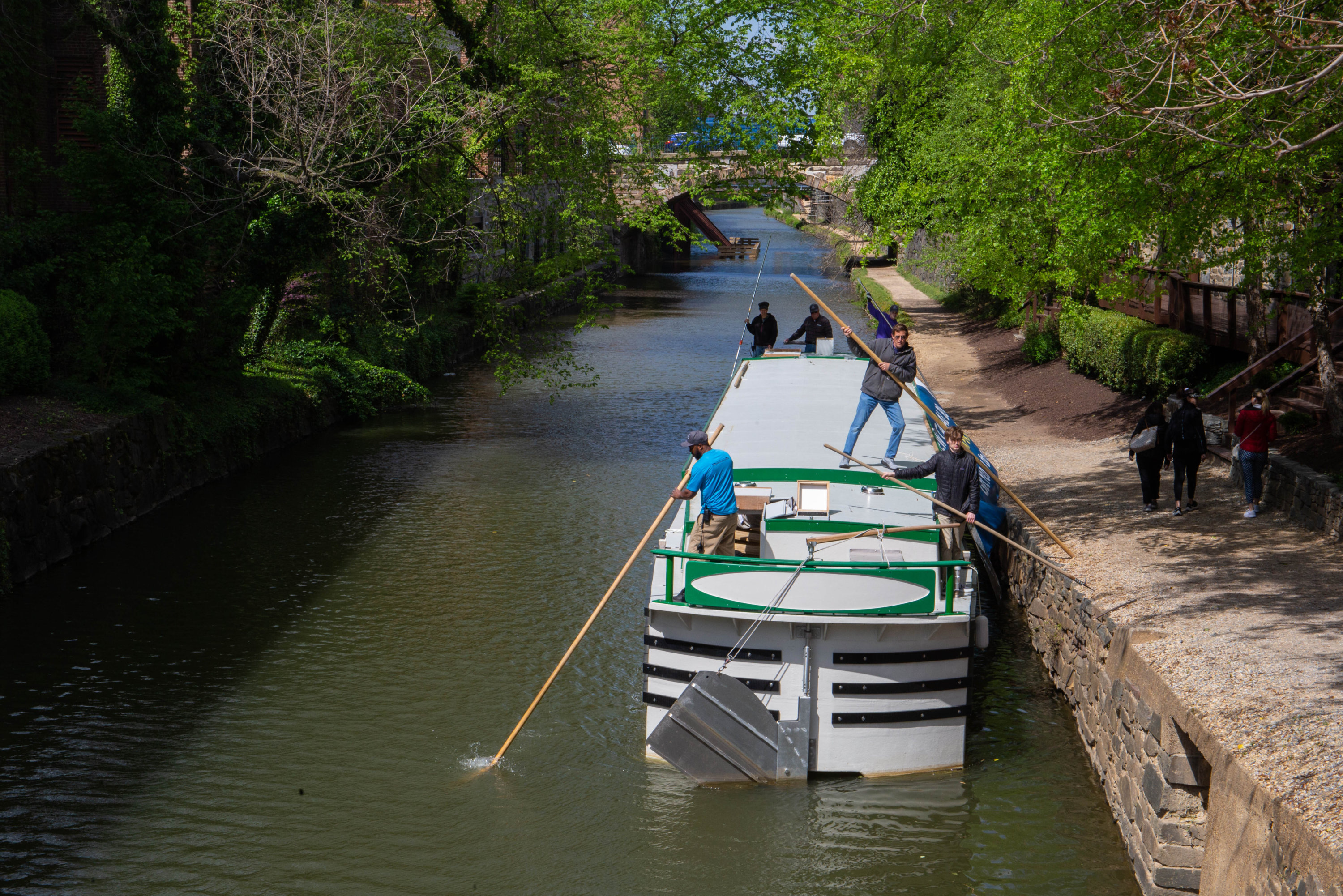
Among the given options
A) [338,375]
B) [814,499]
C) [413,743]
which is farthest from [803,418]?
[338,375]

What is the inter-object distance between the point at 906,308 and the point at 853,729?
126 feet

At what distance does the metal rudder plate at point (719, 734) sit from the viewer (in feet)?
33.9

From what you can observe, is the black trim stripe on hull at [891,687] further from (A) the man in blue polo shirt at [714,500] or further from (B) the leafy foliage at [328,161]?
(B) the leafy foliage at [328,161]

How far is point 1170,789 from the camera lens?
882cm

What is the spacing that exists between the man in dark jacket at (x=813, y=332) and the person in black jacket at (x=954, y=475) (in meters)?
8.34

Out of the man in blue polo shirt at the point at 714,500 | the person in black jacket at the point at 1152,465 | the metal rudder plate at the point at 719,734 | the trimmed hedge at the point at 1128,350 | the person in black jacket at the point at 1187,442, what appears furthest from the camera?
the trimmed hedge at the point at 1128,350

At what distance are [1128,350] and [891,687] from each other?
16.5 metres

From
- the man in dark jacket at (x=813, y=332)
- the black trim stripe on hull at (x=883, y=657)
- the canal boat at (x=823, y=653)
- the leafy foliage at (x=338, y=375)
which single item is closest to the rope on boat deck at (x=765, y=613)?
the canal boat at (x=823, y=653)

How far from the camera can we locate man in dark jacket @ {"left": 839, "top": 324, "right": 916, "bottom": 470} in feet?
47.8

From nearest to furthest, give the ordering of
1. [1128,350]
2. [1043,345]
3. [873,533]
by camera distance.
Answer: [873,533]
[1128,350]
[1043,345]

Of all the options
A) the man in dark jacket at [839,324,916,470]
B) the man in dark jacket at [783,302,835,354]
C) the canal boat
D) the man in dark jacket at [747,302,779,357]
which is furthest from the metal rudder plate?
the man in dark jacket at [747,302,779,357]

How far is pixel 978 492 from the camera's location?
12.9m

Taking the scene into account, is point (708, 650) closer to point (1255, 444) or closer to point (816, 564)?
point (816, 564)

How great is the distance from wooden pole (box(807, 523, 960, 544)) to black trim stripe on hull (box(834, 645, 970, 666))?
1116 mm
